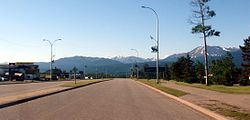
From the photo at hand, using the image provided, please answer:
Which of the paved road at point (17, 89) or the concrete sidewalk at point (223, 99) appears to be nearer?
the concrete sidewalk at point (223, 99)

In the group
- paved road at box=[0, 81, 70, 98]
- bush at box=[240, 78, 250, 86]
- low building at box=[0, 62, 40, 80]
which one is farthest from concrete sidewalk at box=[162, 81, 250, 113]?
low building at box=[0, 62, 40, 80]

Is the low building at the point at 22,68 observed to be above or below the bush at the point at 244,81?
above

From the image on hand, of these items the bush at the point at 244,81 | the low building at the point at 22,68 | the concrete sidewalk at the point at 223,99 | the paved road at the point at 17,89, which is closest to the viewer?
the concrete sidewalk at the point at 223,99

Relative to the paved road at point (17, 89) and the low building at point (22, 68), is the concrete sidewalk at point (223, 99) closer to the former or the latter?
the paved road at point (17, 89)

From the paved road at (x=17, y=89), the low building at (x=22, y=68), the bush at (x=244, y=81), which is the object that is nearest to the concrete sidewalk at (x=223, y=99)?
the paved road at (x=17, y=89)

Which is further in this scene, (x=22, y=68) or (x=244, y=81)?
(x=22, y=68)

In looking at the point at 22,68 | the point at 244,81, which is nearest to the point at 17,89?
the point at 244,81

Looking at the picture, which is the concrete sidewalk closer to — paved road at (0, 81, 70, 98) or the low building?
paved road at (0, 81, 70, 98)

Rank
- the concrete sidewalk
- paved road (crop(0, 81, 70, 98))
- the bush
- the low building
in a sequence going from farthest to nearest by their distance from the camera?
the low building, the bush, paved road (crop(0, 81, 70, 98)), the concrete sidewalk

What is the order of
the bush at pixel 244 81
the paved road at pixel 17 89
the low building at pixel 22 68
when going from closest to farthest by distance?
1. the paved road at pixel 17 89
2. the bush at pixel 244 81
3. the low building at pixel 22 68

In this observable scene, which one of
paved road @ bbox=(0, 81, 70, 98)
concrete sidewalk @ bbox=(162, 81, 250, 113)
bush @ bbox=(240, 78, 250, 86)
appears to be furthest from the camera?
bush @ bbox=(240, 78, 250, 86)

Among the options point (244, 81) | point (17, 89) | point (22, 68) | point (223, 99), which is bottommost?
point (244, 81)

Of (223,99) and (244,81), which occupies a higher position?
(223,99)

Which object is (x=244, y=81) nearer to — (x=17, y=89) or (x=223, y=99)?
(x=17, y=89)
